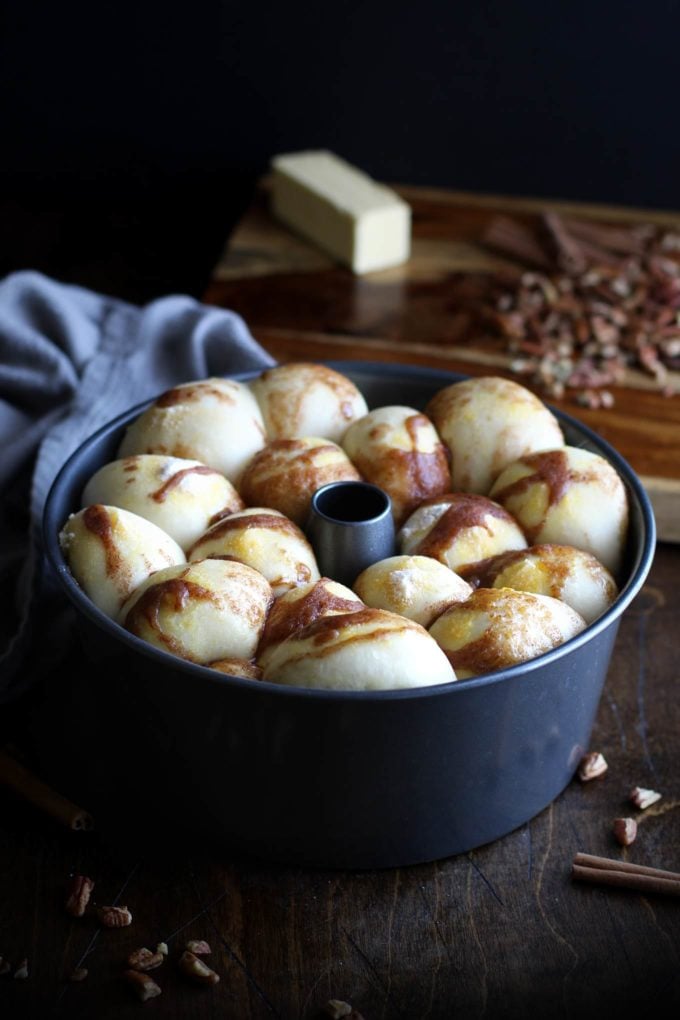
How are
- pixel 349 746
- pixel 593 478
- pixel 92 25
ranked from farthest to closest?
pixel 92 25 < pixel 593 478 < pixel 349 746

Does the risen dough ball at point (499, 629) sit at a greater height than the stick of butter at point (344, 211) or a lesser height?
greater

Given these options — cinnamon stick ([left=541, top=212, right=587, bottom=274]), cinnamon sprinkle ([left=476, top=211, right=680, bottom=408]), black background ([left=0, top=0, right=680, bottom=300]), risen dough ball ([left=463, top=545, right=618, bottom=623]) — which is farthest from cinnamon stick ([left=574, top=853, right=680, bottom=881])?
black background ([left=0, top=0, right=680, bottom=300])

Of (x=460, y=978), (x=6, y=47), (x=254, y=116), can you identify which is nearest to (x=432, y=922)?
(x=460, y=978)

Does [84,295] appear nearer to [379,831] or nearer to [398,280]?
[398,280]

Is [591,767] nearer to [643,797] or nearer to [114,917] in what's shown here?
[643,797]

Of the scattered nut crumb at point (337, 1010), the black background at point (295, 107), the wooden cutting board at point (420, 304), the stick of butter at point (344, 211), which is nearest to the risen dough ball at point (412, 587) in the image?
the scattered nut crumb at point (337, 1010)

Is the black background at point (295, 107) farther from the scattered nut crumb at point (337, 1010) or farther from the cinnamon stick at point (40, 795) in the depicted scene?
the scattered nut crumb at point (337, 1010)
